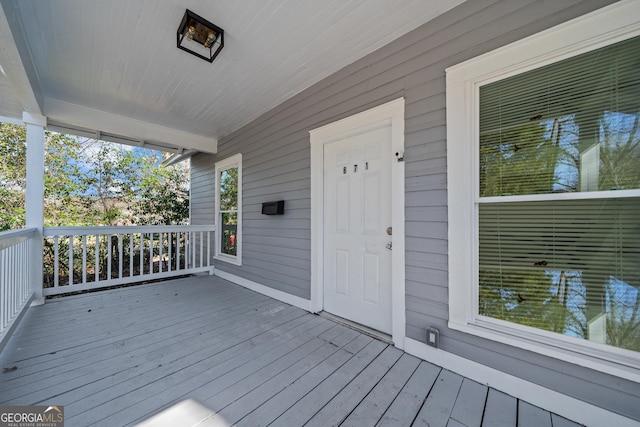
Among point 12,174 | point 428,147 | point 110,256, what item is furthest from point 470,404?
point 12,174

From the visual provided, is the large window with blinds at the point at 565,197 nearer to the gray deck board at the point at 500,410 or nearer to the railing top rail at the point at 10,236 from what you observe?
the gray deck board at the point at 500,410

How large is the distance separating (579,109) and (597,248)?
827 millimetres

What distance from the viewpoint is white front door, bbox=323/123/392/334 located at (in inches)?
90.8

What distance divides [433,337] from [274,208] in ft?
7.67

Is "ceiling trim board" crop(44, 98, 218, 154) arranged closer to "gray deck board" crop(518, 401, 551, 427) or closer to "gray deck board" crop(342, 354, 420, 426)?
"gray deck board" crop(342, 354, 420, 426)

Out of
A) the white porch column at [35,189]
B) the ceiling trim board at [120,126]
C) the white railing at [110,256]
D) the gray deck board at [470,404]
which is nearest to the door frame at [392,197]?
the gray deck board at [470,404]

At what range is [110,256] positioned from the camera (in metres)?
3.80

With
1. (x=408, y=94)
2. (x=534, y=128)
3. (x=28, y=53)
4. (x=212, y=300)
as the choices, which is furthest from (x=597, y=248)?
(x=28, y=53)

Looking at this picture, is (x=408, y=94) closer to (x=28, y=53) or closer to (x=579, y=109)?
(x=579, y=109)

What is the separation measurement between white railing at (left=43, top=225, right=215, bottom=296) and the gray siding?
249 centimetres

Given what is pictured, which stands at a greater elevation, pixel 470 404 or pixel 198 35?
pixel 198 35

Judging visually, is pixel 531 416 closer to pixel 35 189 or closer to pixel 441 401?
pixel 441 401

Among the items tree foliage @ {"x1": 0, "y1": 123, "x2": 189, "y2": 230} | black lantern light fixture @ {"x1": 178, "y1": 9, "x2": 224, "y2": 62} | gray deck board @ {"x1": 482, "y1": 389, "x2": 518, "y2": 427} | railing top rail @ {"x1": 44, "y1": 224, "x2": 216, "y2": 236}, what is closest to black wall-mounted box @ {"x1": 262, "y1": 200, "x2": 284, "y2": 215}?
black lantern light fixture @ {"x1": 178, "y1": 9, "x2": 224, "y2": 62}

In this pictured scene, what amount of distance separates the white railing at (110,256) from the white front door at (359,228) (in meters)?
2.84
